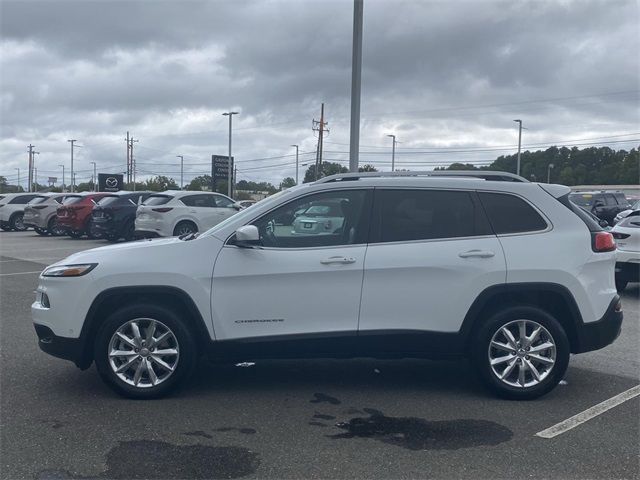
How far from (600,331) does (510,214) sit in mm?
1207

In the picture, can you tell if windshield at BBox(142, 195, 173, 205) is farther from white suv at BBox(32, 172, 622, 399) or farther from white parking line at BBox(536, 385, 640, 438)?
white parking line at BBox(536, 385, 640, 438)

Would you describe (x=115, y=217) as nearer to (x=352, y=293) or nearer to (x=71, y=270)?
(x=71, y=270)

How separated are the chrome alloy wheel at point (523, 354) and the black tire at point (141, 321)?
2.44 m

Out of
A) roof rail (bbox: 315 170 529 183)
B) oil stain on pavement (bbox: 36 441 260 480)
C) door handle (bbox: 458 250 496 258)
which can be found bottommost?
oil stain on pavement (bbox: 36 441 260 480)

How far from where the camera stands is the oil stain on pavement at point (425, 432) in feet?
15.0

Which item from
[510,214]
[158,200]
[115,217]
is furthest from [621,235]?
[115,217]

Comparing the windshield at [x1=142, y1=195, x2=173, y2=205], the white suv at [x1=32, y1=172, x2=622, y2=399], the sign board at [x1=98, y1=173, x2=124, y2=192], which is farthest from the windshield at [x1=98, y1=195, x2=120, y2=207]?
the sign board at [x1=98, y1=173, x2=124, y2=192]

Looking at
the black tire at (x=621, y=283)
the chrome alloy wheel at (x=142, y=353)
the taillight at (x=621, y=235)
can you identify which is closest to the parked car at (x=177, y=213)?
the black tire at (x=621, y=283)

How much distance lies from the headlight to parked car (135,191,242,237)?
13.3 m

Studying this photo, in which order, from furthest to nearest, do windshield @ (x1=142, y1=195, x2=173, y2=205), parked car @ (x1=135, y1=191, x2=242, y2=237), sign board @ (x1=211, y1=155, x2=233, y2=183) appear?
1. sign board @ (x1=211, y1=155, x2=233, y2=183)
2. windshield @ (x1=142, y1=195, x2=173, y2=205)
3. parked car @ (x1=135, y1=191, x2=242, y2=237)

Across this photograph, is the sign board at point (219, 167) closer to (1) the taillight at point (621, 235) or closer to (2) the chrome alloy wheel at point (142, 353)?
(1) the taillight at point (621, 235)

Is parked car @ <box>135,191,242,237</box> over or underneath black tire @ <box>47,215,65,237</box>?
over

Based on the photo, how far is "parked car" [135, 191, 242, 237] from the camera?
1886cm

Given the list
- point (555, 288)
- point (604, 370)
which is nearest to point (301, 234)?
point (555, 288)
